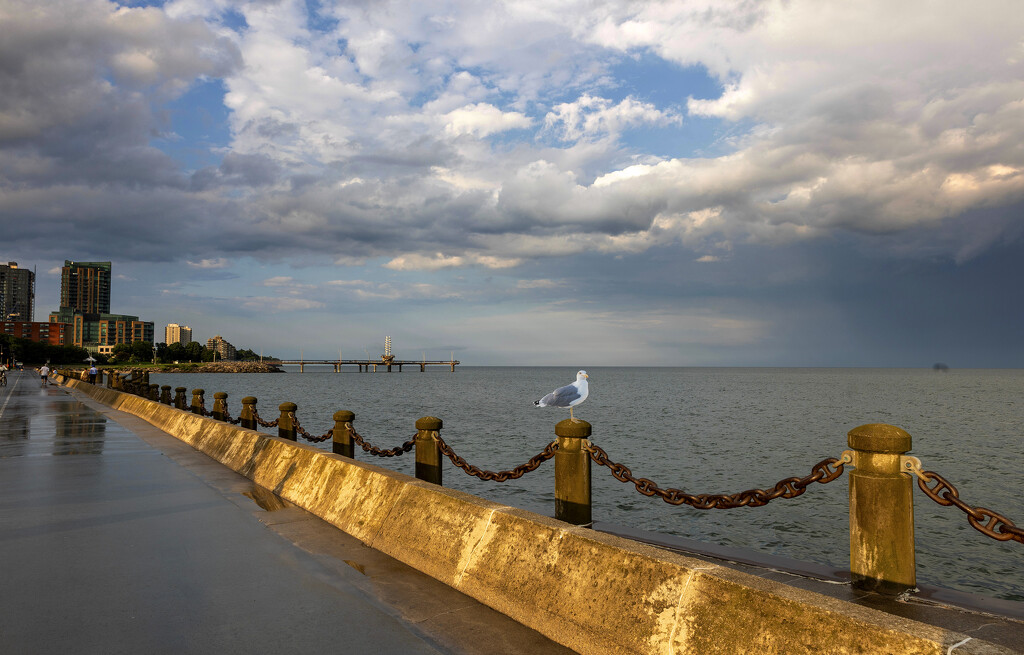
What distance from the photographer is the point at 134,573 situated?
5.21 meters

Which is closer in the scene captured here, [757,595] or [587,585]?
[757,595]

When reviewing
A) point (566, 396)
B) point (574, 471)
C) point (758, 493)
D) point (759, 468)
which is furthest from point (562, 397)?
point (759, 468)

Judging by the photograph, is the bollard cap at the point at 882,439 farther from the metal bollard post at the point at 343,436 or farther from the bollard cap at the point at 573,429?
the metal bollard post at the point at 343,436

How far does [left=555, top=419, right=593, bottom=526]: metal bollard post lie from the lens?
6.14 m

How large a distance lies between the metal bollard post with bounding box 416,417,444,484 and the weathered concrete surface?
0.85 m

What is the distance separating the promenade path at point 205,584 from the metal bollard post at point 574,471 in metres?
1.60

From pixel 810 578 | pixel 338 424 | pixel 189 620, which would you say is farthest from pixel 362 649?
pixel 338 424

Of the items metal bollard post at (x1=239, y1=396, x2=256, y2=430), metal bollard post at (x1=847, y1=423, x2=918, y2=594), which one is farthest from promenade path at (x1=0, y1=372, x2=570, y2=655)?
metal bollard post at (x1=239, y1=396, x2=256, y2=430)

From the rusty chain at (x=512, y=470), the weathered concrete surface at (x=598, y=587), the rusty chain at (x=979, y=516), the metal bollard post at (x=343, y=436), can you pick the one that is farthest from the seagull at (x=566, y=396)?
the rusty chain at (x=979, y=516)

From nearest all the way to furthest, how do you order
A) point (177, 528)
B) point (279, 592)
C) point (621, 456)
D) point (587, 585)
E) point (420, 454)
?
point (587, 585) < point (279, 592) < point (177, 528) < point (420, 454) < point (621, 456)

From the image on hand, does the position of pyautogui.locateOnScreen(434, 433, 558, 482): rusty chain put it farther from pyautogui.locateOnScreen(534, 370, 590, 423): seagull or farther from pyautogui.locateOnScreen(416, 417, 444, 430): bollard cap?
pyautogui.locateOnScreen(534, 370, 590, 423): seagull

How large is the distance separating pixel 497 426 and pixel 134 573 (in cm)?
3350

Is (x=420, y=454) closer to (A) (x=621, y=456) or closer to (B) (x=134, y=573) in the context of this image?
(B) (x=134, y=573)

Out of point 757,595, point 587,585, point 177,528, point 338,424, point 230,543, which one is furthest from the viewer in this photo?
point 338,424
